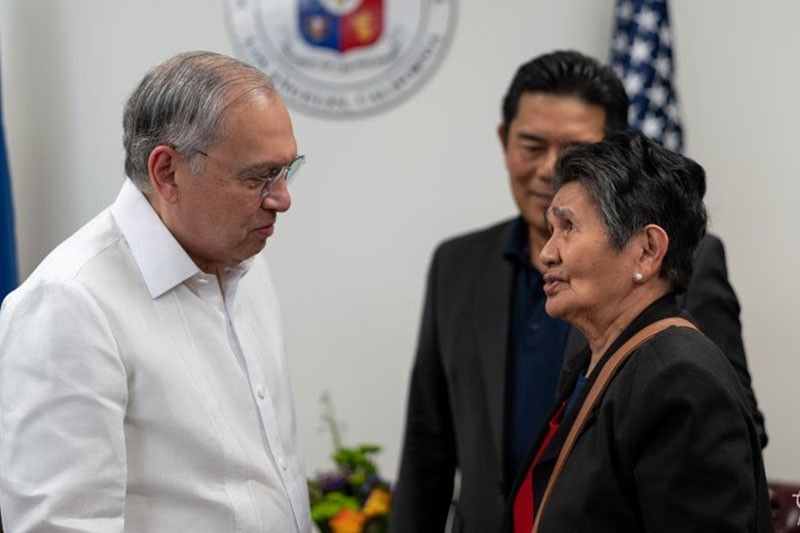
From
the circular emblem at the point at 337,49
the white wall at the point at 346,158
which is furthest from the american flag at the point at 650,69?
the circular emblem at the point at 337,49

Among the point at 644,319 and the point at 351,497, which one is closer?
the point at 644,319

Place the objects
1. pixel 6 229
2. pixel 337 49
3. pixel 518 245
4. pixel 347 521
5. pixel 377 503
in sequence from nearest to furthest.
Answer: pixel 518 245, pixel 347 521, pixel 377 503, pixel 6 229, pixel 337 49

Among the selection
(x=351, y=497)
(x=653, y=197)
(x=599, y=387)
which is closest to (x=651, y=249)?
(x=653, y=197)

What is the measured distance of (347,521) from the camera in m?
3.03

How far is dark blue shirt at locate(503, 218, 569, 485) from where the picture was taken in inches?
97.3

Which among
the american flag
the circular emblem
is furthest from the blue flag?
the american flag

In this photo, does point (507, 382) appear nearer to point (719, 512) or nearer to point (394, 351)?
point (719, 512)

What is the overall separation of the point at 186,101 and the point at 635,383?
0.76 meters

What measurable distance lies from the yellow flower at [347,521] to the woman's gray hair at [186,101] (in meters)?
1.41

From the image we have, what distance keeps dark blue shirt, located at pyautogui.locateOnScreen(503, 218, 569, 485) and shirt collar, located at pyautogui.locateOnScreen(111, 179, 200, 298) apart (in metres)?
0.86

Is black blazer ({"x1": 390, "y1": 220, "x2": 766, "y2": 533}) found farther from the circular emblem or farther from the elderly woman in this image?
the circular emblem

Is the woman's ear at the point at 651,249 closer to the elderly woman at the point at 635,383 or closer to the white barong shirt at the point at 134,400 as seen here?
the elderly woman at the point at 635,383

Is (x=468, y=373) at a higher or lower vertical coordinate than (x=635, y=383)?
lower

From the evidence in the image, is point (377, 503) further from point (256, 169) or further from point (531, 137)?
point (256, 169)
